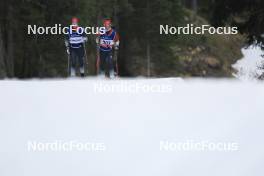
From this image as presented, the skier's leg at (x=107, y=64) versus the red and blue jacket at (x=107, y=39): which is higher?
the red and blue jacket at (x=107, y=39)

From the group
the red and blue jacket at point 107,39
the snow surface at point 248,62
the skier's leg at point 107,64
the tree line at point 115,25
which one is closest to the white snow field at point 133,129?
the red and blue jacket at point 107,39

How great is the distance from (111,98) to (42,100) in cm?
94

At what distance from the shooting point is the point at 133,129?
23.9 feet

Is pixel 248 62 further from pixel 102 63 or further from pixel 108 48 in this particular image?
pixel 108 48

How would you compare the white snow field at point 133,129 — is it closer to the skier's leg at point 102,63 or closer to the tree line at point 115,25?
the skier's leg at point 102,63

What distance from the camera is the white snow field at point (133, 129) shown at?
682 centimetres

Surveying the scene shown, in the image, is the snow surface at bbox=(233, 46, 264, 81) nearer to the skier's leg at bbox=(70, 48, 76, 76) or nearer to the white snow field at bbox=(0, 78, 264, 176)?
the skier's leg at bbox=(70, 48, 76, 76)

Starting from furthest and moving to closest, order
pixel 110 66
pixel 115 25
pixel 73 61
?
pixel 115 25 < pixel 73 61 < pixel 110 66

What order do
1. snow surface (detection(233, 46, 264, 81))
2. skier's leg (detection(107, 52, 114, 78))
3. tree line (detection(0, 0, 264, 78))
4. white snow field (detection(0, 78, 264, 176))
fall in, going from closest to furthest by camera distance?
→ white snow field (detection(0, 78, 264, 176)), skier's leg (detection(107, 52, 114, 78)), tree line (detection(0, 0, 264, 78)), snow surface (detection(233, 46, 264, 81))

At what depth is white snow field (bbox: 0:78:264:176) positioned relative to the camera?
6.82 meters

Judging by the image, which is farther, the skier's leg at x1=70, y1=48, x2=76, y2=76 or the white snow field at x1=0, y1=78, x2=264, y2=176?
the skier's leg at x1=70, y1=48, x2=76, y2=76

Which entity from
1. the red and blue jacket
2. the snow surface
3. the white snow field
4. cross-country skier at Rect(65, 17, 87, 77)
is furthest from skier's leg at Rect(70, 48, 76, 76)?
the snow surface

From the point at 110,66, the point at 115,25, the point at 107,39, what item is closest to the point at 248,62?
the point at 115,25

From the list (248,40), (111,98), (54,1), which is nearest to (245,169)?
(111,98)
